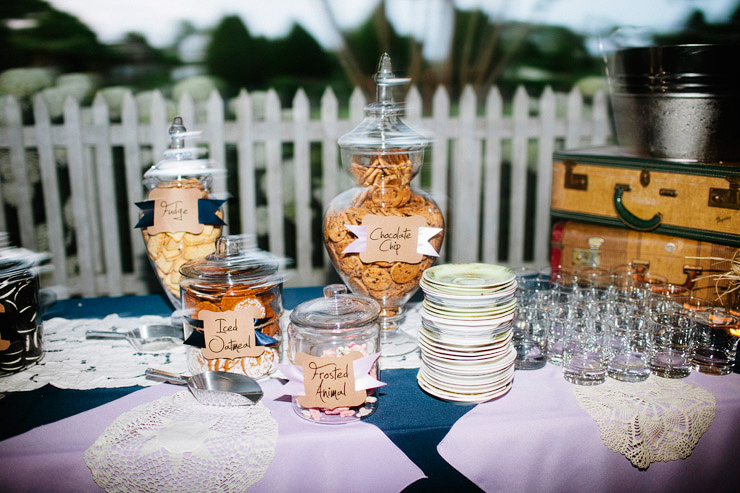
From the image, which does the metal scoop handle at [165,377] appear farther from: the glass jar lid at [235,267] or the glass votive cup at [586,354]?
the glass votive cup at [586,354]

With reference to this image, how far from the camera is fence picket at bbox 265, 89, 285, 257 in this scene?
3.29 m

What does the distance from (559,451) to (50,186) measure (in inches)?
130

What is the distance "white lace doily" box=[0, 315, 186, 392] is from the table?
34mm

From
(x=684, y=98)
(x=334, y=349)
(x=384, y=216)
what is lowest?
(x=334, y=349)

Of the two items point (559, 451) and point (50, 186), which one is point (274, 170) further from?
point (559, 451)

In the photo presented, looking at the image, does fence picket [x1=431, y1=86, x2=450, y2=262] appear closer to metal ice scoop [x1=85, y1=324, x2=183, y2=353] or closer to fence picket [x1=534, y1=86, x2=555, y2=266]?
fence picket [x1=534, y1=86, x2=555, y2=266]

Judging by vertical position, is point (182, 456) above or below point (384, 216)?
below

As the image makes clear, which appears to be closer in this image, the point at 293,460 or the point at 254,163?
Answer: the point at 293,460

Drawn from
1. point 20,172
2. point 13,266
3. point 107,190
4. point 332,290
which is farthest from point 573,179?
point 20,172

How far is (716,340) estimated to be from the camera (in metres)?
1.25

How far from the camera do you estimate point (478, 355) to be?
3.42 feet

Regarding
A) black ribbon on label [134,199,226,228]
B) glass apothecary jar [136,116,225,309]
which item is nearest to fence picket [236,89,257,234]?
glass apothecary jar [136,116,225,309]

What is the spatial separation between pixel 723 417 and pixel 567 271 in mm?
561

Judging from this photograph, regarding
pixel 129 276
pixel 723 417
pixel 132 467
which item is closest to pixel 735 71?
pixel 723 417
